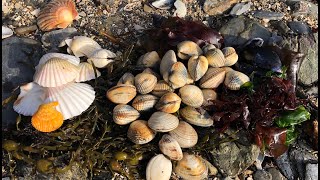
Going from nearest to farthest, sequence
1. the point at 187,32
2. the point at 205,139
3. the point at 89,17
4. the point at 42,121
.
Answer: the point at 42,121 → the point at 205,139 → the point at 187,32 → the point at 89,17

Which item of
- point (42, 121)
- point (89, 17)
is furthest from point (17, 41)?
point (42, 121)

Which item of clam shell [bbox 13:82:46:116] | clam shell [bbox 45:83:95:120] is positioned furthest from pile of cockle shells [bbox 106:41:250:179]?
clam shell [bbox 13:82:46:116]

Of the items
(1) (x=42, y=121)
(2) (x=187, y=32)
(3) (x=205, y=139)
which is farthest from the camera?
(2) (x=187, y=32)

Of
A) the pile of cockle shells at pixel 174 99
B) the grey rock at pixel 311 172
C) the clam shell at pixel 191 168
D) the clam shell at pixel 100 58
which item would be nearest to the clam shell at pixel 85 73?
the clam shell at pixel 100 58

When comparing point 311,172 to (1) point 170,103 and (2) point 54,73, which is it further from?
(2) point 54,73

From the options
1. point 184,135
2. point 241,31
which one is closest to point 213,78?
point 184,135

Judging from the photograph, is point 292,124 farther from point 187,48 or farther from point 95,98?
point 95,98
